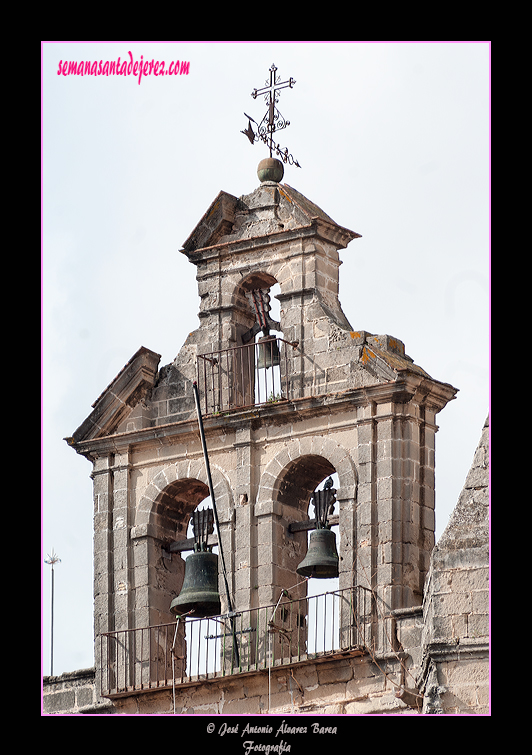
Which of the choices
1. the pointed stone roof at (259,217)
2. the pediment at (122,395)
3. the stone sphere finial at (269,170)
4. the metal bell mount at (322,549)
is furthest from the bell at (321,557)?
the stone sphere finial at (269,170)

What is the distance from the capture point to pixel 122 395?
30.7 metres

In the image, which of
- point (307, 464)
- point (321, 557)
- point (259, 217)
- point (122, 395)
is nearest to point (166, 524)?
point (122, 395)

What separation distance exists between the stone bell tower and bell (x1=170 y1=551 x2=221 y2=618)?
156mm

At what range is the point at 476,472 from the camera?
24.0 metres

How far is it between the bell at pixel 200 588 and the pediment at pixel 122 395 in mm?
1988

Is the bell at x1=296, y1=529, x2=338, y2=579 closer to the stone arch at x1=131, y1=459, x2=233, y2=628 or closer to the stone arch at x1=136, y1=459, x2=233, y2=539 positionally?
the stone arch at x1=131, y1=459, x2=233, y2=628

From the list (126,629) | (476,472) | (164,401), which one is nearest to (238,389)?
(164,401)

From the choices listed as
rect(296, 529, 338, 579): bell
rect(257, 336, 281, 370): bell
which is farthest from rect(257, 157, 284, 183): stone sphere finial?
rect(296, 529, 338, 579): bell

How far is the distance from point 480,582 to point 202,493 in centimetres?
741

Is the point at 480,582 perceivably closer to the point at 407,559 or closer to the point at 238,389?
the point at 407,559

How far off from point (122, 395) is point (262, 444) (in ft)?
6.13

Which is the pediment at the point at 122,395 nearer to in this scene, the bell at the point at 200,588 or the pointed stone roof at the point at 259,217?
the pointed stone roof at the point at 259,217

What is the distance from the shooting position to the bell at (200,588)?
2930 centimetres

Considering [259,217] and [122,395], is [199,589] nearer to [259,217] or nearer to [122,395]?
[122,395]
